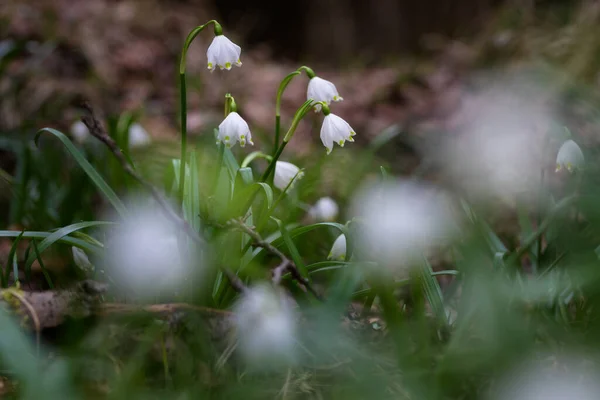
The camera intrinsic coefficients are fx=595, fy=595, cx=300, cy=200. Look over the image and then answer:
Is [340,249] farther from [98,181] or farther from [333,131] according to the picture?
[98,181]

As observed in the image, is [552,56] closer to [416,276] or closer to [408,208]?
[408,208]

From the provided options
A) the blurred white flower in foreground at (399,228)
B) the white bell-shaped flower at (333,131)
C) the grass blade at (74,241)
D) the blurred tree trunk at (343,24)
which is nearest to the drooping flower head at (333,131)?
the white bell-shaped flower at (333,131)

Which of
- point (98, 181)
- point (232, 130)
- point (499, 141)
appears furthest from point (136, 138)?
point (499, 141)

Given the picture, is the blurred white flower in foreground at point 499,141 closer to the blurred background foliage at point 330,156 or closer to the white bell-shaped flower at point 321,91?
the blurred background foliage at point 330,156

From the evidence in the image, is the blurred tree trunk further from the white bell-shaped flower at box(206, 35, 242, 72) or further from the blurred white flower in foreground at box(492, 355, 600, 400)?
the blurred white flower in foreground at box(492, 355, 600, 400)

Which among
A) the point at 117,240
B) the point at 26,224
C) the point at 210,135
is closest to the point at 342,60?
the point at 210,135

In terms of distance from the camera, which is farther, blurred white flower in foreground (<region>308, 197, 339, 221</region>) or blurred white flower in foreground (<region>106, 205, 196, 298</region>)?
blurred white flower in foreground (<region>308, 197, 339, 221</region>)

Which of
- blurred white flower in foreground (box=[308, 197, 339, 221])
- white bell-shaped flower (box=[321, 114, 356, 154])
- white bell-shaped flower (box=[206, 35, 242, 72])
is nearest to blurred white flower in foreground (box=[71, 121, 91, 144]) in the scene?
blurred white flower in foreground (box=[308, 197, 339, 221])
